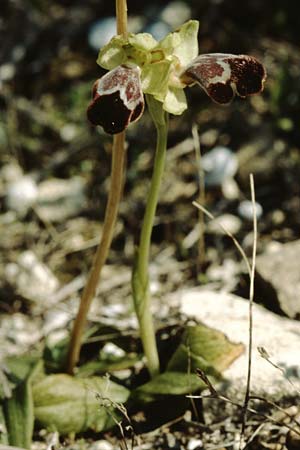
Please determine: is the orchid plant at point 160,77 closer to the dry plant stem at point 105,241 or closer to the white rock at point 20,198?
the dry plant stem at point 105,241

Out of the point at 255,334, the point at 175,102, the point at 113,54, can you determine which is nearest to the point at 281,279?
the point at 255,334

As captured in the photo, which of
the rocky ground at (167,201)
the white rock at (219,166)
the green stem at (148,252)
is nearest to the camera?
the green stem at (148,252)

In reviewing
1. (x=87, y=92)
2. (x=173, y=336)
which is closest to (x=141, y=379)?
(x=173, y=336)

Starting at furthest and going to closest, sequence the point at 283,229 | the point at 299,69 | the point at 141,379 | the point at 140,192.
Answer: the point at 299,69 < the point at 140,192 < the point at 283,229 < the point at 141,379

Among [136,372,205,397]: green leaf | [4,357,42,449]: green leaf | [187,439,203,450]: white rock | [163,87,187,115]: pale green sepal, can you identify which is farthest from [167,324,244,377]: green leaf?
[163,87,187,115]: pale green sepal

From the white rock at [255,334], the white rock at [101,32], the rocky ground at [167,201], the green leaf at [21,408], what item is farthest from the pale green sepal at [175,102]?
the white rock at [101,32]

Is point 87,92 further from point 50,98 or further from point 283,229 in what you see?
point 283,229

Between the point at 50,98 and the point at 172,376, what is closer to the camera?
the point at 172,376
